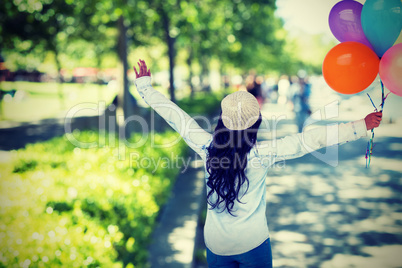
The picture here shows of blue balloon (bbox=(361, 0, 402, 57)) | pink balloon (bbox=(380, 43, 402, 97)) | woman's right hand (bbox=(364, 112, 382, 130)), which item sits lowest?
woman's right hand (bbox=(364, 112, 382, 130))

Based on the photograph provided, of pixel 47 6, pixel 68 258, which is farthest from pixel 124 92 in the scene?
pixel 68 258

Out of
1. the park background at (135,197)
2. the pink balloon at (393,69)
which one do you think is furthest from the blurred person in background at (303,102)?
the pink balloon at (393,69)

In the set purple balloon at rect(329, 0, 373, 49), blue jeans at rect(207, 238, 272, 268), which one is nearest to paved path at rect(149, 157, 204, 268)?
blue jeans at rect(207, 238, 272, 268)

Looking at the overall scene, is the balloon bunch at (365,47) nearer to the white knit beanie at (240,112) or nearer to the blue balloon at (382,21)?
the blue balloon at (382,21)

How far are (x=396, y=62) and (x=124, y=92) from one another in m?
6.61

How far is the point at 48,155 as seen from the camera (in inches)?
238

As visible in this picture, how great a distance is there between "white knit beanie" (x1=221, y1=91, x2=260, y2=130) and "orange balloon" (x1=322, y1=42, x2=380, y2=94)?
3.04 feet

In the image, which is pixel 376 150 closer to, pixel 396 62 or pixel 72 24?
pixel 396 62

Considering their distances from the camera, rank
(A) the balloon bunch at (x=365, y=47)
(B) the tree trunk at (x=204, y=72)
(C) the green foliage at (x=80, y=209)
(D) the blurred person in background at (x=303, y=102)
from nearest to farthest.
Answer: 1. (A) the balloon bunch at (x=365, y=47)
2. (C) the green foliage at (x=80, y=209)
3. (D) the blurred person in background at (x=303, y=102)
4. (B) the tree trunk at (x=204, y=72)

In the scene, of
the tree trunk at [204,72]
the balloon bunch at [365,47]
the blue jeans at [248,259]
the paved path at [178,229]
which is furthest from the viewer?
the tree trunk at [204,72]

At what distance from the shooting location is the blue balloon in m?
2.28

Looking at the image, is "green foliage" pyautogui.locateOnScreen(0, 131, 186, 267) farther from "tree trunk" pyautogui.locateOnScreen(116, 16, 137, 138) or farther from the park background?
Result: "tree trunk" pyautogui.locateOnScreen(116, 16, 137, 138)

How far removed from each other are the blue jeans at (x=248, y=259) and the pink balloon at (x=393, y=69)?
1.34 m

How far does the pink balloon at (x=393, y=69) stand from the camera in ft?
6.94
